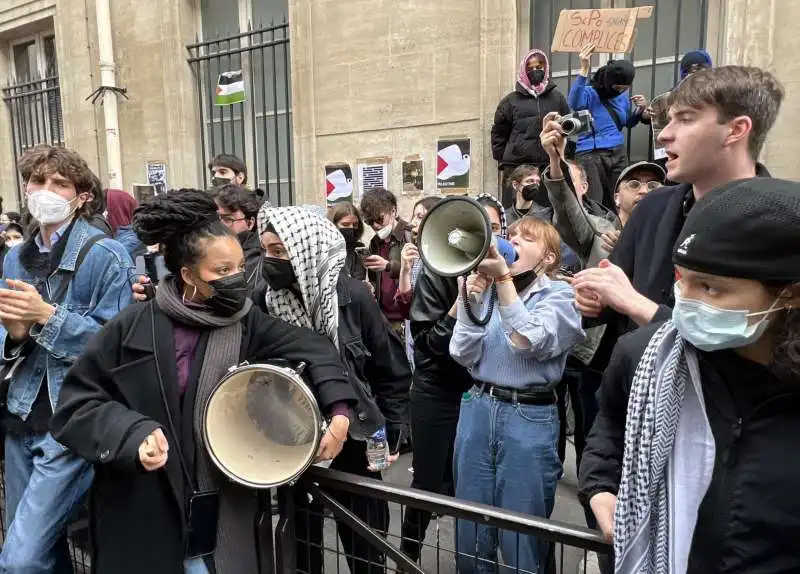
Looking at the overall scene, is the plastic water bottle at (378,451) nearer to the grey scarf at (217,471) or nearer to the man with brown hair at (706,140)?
the grey scarf at (217,471)

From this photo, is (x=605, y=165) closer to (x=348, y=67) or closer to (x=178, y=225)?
(x=348, y=67)

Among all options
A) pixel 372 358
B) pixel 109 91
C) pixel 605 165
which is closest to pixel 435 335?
pixel 372 358

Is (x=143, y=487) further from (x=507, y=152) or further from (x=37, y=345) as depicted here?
(x=507, y=152)

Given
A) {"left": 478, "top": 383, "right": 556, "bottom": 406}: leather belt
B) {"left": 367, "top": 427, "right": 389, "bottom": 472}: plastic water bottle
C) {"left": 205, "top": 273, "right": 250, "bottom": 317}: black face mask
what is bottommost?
{"left": 367, "top": 427, "right": 389, "bottom": 472}: plastic water bottle

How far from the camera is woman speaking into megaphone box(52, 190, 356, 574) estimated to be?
76.4 inches

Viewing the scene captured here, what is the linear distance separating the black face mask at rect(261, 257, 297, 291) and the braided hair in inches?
10.4

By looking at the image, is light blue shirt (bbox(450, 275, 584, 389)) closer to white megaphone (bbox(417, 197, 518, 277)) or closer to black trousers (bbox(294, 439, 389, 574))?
white megaphone (bbox(417, 197, 518, 277))

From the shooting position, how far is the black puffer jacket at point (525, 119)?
5504 millimetres

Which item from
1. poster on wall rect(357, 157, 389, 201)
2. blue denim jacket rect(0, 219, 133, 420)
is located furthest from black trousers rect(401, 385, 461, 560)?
poster on wall rect(357, 157, 389, 201)

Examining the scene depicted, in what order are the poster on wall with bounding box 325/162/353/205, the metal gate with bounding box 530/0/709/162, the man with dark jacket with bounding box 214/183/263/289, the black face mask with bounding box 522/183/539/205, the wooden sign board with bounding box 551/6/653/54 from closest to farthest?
the man with dark jacket with bounding box 214/183/263/289 < the wooden sign board with bounding box 551/6/653/54 < the black face mask with bounding box 522/183/539/205 < the metal gate with bounding box 530/0/709/162 < the poster on wall with bounding box 325/162/353/205

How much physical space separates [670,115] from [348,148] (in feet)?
18.3

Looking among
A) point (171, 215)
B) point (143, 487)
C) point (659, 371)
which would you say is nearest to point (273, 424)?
point (143, 487)

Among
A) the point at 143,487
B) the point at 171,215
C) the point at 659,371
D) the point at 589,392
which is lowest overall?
the point at 589,392

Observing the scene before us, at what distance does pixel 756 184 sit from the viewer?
48.4 inches
